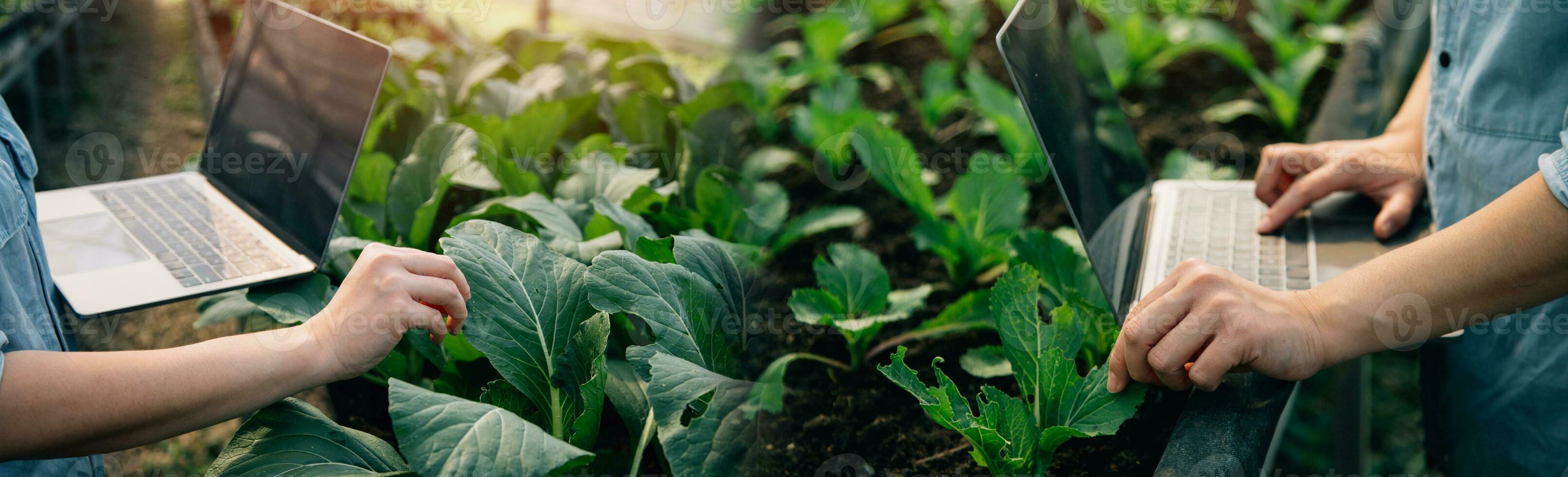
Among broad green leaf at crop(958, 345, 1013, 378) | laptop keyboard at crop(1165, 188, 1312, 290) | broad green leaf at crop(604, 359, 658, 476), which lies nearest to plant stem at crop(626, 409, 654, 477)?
broad green leaf at crop(604, 359, 658, 476)

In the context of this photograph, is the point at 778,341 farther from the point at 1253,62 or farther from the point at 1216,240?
the point at 1253,62

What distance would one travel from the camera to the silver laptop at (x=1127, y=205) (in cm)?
133

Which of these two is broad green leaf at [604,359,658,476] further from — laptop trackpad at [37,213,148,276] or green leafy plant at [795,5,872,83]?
green leafy plant at [795,5,872,83]

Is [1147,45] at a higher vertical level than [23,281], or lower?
lower

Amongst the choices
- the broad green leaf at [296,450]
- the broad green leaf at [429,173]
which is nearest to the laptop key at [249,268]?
the broad green leaf at [429,173]

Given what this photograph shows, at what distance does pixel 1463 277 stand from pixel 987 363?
2.28ft

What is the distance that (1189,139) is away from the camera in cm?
312

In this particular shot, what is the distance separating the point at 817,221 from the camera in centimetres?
217

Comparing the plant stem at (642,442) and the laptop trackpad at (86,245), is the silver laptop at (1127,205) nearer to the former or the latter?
the plant stem at (642,442)

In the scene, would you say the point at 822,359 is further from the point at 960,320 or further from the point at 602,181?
the point at 602,181

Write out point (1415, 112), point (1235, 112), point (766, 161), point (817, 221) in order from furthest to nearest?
point (1235, 112) → point (766, 161) → point (817, 221) → point (1415, 112)

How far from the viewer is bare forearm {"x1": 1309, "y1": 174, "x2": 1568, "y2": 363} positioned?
1.02 m

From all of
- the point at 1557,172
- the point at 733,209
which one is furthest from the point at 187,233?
the point at 1557,172

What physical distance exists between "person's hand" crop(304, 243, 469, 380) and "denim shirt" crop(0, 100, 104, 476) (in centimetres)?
24
